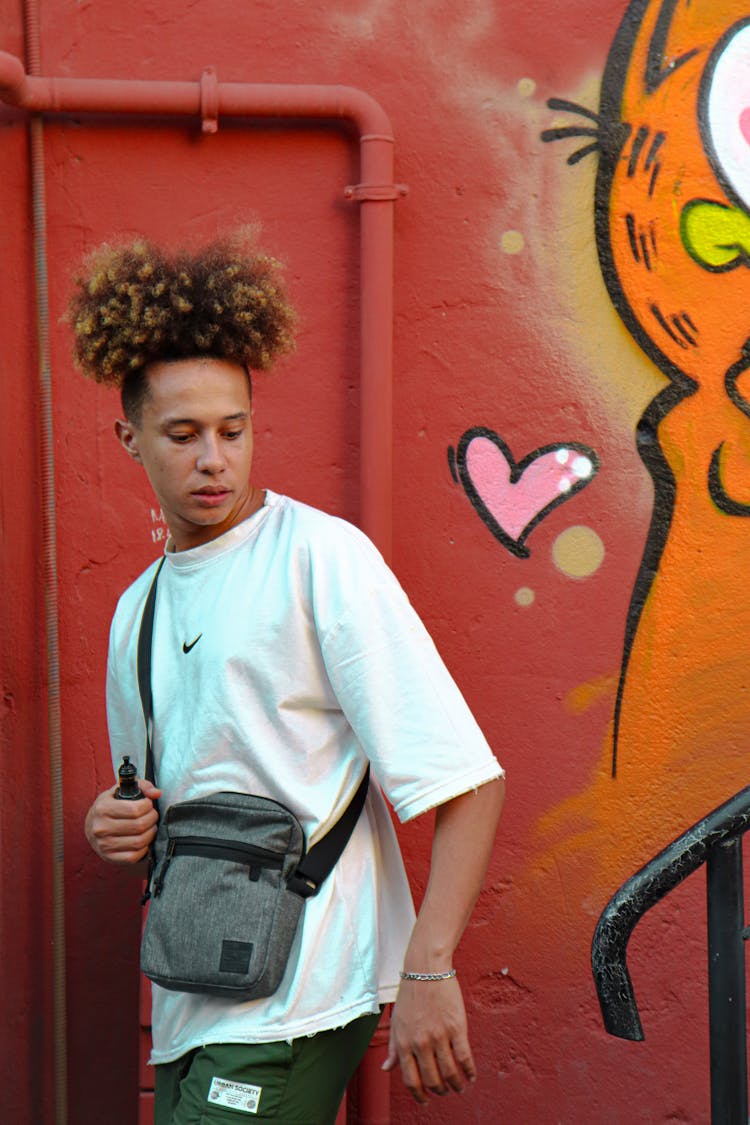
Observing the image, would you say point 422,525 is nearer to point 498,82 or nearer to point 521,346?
point 521,346

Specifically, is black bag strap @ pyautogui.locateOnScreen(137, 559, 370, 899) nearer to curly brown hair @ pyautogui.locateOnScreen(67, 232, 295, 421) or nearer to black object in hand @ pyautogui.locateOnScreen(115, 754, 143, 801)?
black object in hand @ pyautogui.locateOnScreen(115, 754, 143, 801)

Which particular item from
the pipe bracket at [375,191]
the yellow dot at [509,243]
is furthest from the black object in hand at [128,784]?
the yellow dot at [509,243]

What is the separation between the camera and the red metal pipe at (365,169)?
11.3 ft

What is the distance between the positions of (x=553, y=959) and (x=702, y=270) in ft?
6.14

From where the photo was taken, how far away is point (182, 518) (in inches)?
95.3

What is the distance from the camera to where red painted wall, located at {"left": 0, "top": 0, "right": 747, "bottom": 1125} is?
3.54 m

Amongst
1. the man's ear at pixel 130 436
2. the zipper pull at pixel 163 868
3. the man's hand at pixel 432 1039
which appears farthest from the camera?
the man's ear at pixel 130 436

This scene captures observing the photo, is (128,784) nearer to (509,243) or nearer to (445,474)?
(445,474)

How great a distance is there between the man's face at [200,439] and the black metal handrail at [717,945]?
0.94 m

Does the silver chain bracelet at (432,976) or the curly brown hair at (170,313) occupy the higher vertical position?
the curly brown hair at (170,313)

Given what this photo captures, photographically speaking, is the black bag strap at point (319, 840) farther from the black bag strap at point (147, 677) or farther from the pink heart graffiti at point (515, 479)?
the pink heart graffiti at point (515, 479)

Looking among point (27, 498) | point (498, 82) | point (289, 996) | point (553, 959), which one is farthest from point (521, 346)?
point (289, 996)

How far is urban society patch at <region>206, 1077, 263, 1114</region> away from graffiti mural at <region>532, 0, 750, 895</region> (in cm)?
162

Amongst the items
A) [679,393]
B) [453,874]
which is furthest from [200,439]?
[679,393]
